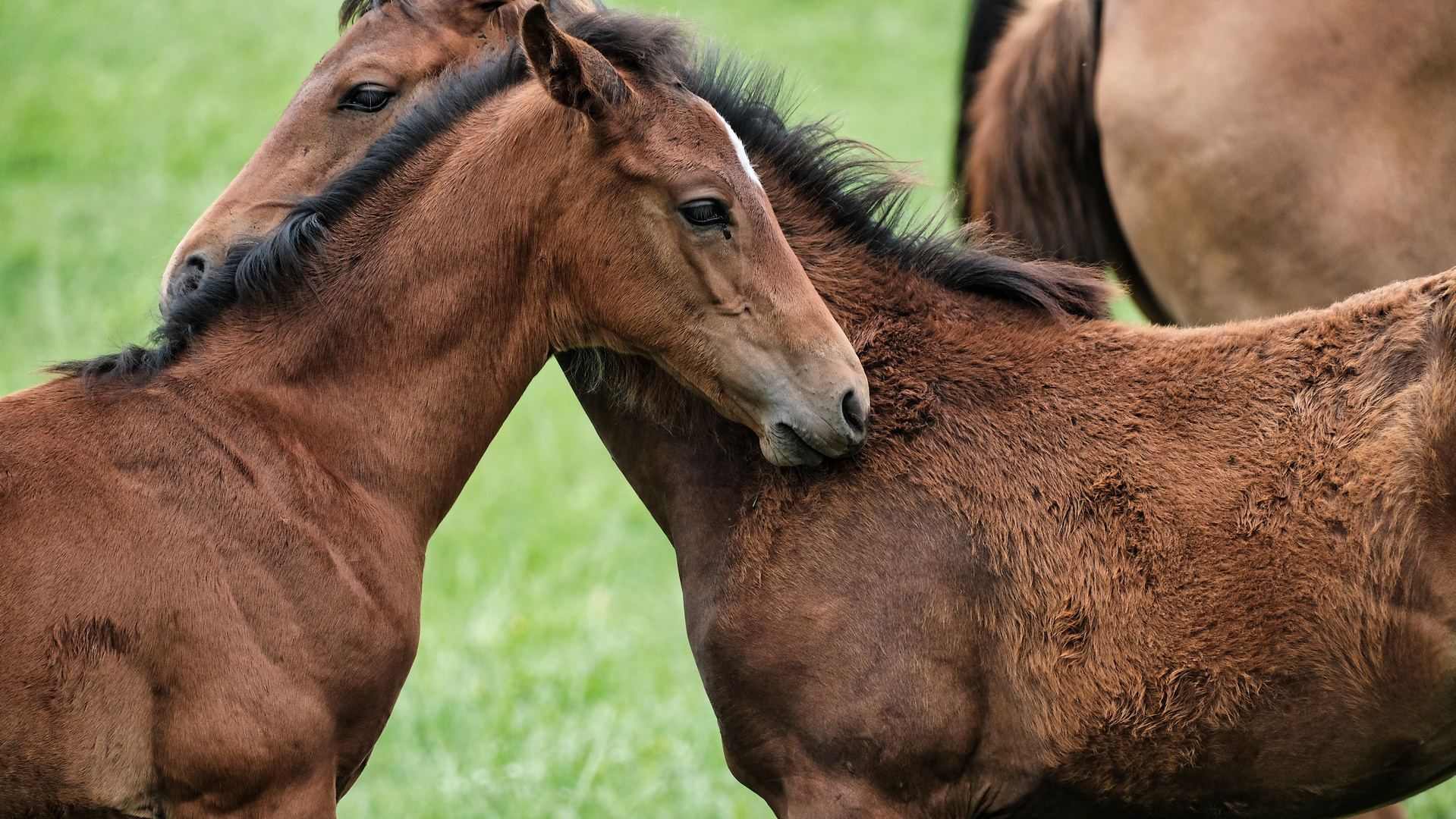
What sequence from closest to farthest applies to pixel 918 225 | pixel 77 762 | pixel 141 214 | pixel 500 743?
1. pixel 77 762
2. pixel 918 225
3. pixel 500 743
4. pixel 141 214

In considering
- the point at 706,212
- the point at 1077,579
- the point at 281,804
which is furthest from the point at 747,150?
the point at 281,804

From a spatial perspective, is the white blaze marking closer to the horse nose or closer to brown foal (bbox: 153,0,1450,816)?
brown foal (bbox: 153,0,1450,816)

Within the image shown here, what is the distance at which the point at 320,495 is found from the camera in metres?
2.76

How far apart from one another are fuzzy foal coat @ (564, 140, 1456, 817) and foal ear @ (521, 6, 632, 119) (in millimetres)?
799

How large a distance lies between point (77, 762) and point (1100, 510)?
6.95 ft

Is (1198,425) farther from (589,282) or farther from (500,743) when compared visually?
(500,743)

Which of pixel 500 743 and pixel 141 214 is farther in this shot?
pixel 141 214

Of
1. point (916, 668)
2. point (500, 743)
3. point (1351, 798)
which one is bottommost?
point (500, 743)

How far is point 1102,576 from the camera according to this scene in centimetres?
269

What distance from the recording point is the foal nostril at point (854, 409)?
2.74 metres

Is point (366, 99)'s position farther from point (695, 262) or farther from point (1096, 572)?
point (1096, 572)

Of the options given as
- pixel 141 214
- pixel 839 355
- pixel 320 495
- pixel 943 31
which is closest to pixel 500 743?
pixel 320 495

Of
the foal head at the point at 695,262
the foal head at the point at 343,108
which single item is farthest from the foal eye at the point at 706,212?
the foal head at the point at 343,108

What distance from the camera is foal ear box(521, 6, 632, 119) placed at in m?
2.62
